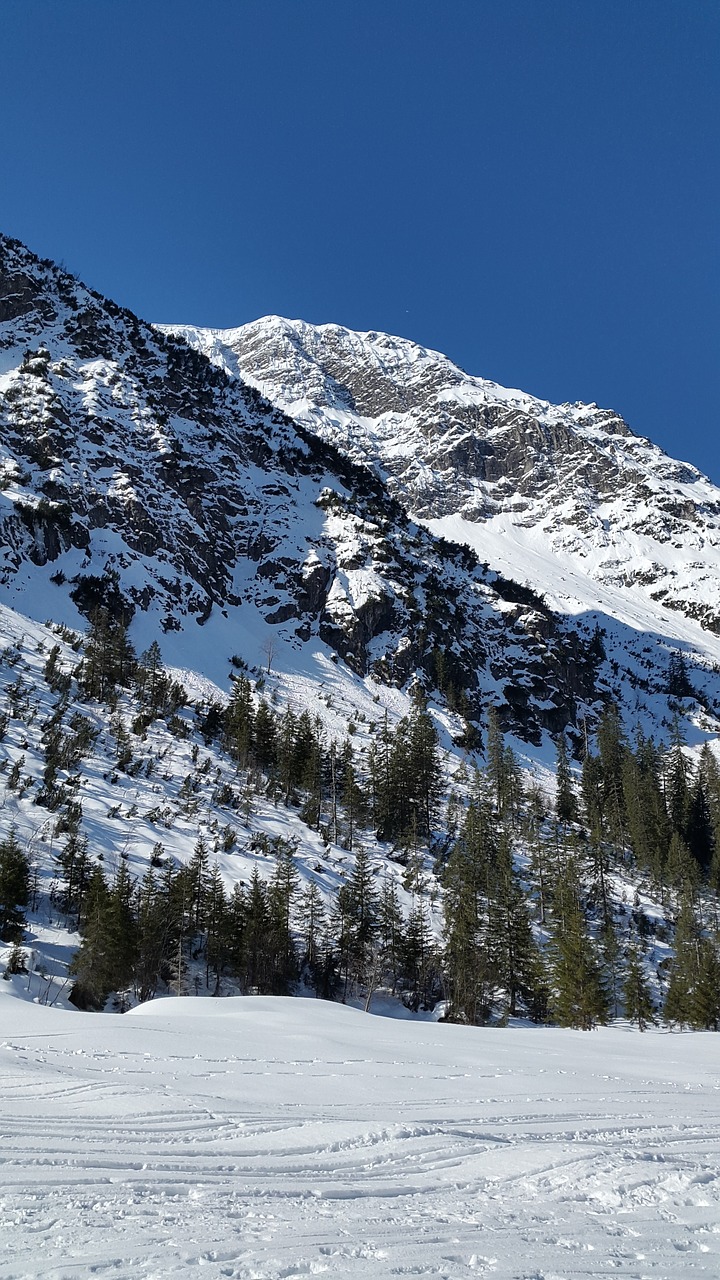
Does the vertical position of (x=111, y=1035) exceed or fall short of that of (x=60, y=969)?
it exceeds it

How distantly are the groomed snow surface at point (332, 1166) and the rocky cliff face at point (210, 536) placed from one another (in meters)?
78.7

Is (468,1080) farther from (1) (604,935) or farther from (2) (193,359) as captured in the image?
(2) (193,359)

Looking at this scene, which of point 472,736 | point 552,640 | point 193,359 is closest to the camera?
point 472,736

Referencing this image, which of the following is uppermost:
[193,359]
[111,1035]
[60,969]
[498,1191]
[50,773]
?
[193,359]

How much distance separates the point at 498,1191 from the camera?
6062 mm

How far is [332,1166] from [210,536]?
374 feet

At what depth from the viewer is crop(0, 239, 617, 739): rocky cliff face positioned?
94.0 metres

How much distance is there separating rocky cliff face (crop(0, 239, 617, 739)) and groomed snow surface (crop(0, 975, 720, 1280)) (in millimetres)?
78719

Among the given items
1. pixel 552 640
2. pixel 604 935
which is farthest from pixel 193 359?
pixel 604 935

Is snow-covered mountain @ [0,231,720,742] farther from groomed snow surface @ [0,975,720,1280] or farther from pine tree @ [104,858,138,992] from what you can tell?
groomed snow surface @ [0,975,720,1280]

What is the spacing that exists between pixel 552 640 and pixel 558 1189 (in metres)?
132

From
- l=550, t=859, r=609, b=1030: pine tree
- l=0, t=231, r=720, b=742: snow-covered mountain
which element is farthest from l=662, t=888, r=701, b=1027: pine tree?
l=0, t=231, r=720, b=742: snow-covered mountain

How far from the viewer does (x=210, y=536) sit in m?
114

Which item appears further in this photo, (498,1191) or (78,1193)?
(498,1191)
